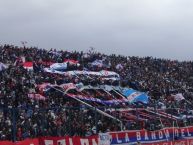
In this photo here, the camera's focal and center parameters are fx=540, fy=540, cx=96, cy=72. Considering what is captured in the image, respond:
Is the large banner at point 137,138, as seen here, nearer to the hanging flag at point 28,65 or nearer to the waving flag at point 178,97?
the hanging flag at point 28,65

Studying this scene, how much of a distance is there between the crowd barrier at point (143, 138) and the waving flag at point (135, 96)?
1062 centimetres

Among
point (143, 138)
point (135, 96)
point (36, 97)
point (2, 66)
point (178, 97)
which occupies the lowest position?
point (143, 138)

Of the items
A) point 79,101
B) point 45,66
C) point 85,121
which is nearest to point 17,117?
point 85,121

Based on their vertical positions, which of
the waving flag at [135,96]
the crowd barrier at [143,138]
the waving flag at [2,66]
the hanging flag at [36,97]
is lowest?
the crowd barrier at [143,138]

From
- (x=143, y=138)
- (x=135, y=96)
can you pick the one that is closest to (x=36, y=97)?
(x=143, y=138)

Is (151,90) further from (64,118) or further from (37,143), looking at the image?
(37,143)

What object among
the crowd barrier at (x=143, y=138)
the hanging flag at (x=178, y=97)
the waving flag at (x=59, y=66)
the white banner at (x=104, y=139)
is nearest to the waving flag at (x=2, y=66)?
the waving flag at (x=59, y=66)

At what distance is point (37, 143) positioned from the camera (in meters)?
17.8

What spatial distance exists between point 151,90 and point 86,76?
6148mm

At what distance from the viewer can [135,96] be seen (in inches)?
A: 1550

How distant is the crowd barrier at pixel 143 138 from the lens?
64.5 ft

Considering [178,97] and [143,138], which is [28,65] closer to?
[143,138]

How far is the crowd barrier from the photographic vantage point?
64.5 feet

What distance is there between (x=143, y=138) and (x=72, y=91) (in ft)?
37.6
